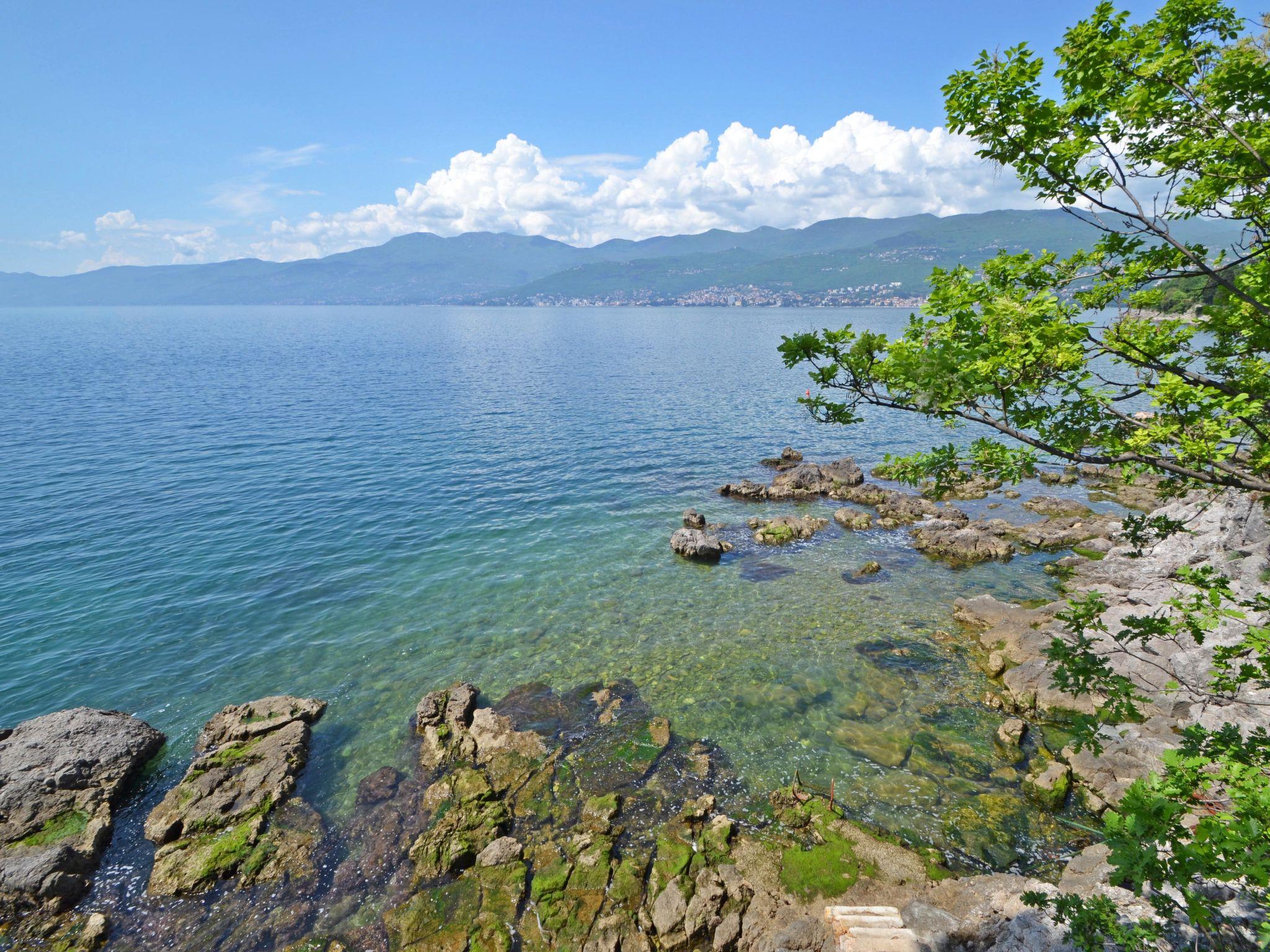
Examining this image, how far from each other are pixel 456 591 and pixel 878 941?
83.5 ft

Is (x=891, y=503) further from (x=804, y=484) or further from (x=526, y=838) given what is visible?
(x=526, y=838)

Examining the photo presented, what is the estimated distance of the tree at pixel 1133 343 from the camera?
26.3 ft

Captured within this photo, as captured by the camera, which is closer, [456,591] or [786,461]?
[456,591]

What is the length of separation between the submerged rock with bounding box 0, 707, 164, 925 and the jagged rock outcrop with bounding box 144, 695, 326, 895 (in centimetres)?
163

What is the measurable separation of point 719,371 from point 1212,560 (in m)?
91.9

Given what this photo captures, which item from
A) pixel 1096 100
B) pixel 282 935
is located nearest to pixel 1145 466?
pixel 1096 100

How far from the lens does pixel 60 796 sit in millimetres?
18484

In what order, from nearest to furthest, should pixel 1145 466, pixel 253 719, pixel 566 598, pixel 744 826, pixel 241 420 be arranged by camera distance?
1. pixel 1145 466
2. pixel 744 826
3. pixel 253 719
4. pixel 566 598
5. pixel 241 420

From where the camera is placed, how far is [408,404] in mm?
79938

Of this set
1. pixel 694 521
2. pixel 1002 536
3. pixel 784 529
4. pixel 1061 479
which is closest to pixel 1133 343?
pixel 784 529

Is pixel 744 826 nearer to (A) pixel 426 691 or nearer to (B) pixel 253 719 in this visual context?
(A) pixel 426 691

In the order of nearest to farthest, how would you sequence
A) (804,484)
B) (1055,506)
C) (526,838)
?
(526,838) → (1055,506) → (804,484)

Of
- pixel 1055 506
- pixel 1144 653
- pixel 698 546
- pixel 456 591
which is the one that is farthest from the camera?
pixel 1055 506

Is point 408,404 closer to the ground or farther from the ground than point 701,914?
farther from the ground
